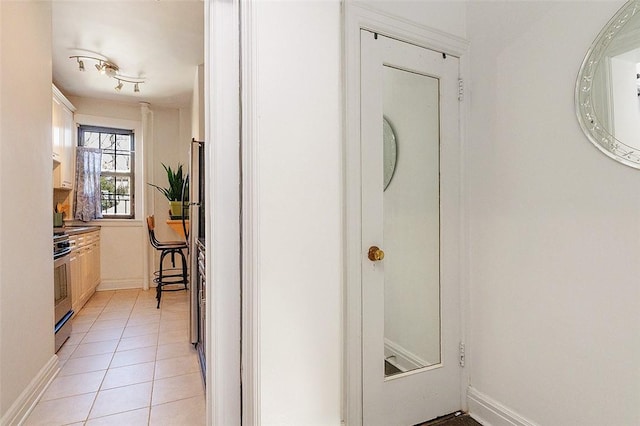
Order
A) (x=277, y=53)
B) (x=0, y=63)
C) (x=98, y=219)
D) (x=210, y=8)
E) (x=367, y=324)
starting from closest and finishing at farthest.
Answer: (x=277, y=53) → (x=210, y=8) → (x=367, y=324) → (x=0, y=63) → (x=98, y=219)

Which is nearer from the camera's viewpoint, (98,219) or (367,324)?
(367,324)

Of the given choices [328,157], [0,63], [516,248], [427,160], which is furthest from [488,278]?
[0,63]

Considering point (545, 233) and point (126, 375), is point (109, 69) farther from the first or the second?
point (545, 233)

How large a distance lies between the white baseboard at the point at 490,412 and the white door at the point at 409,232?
3.0 inches

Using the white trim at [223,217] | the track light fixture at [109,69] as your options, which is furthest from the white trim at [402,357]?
the track light fixture at [109,69]

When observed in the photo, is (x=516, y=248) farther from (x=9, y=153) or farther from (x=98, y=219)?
(x=98, y=219)

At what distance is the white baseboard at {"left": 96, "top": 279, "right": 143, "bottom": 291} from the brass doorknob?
462 cm

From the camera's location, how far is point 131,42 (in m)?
3.22

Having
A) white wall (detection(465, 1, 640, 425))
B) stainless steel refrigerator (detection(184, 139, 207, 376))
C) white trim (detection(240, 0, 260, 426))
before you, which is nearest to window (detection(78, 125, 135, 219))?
stainless steel refrigerator (detection(184, 139, 207, 376))

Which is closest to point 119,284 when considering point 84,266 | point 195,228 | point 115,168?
point 84,266

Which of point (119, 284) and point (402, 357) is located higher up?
point (402, 357)

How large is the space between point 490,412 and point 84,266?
14.5 feet

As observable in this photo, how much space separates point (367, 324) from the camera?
61.1 inches

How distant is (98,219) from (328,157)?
4951 millimetres
